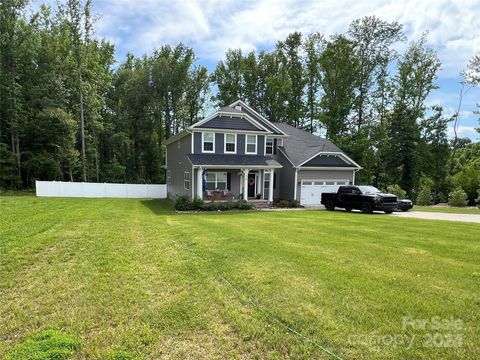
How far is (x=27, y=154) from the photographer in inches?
1150

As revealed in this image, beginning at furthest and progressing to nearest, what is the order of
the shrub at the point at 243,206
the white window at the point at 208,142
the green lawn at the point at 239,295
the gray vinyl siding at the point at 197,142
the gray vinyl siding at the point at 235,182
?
the gray vinyl siding at the point at 235,182 → the white window at the point at 208,142 → the gray vinyl siding at the point at 197,142 → the shrub at the point at 243,206 → the green lawn at the point at 239,295

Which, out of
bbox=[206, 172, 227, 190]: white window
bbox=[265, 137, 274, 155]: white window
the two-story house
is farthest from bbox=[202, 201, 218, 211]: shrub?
bbox=[265, 137, 274, 155]: white window

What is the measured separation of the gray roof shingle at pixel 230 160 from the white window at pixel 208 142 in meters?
0.49

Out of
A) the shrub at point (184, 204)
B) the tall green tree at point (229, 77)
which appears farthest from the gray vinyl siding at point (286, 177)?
the tall green tree at point (229, 77)

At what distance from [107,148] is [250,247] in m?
36.5

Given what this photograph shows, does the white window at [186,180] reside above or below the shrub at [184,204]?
above

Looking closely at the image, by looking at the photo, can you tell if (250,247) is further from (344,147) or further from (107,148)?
(107,148)

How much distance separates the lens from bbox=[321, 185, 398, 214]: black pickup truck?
18438mm

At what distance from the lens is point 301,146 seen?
88.2 feet

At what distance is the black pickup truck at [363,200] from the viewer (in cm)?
1844

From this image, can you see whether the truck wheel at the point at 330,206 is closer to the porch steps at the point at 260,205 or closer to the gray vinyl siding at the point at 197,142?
the porch steps at the point at 260,205

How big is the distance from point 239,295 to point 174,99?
3717 centimetres

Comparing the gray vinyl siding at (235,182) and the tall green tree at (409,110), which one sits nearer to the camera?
the gray vinyl siding at (235,182)

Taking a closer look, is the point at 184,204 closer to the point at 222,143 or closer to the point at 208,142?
the point at 208,142
